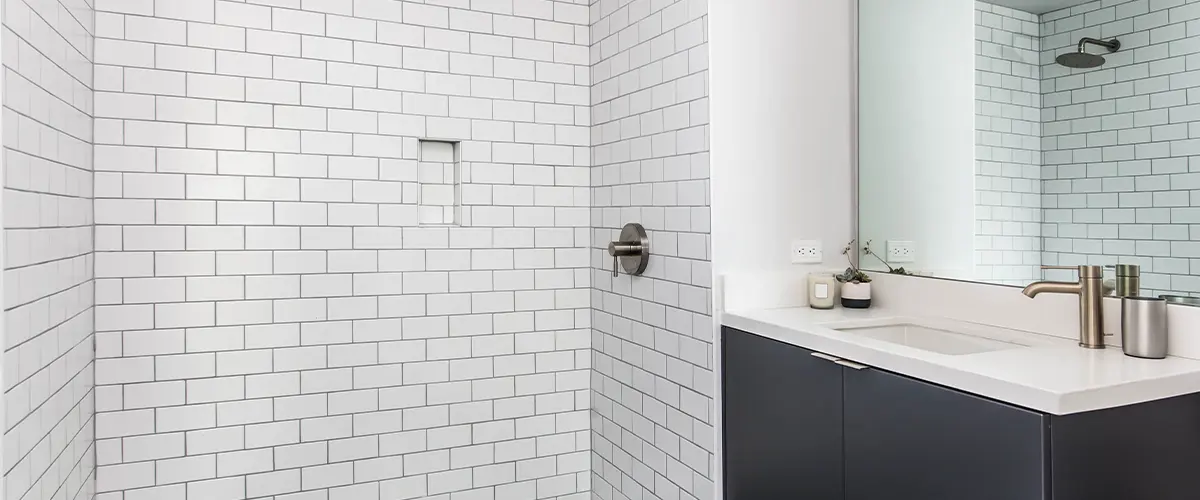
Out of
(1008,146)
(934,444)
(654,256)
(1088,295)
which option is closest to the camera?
(934,444)

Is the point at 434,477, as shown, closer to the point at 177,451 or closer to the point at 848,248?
the point at 177,451

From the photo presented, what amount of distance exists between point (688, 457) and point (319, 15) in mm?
1815

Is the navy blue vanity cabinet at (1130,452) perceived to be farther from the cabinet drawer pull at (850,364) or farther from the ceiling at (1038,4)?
the ceiling at (1038,4)

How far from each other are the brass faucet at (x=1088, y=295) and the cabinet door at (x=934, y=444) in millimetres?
367

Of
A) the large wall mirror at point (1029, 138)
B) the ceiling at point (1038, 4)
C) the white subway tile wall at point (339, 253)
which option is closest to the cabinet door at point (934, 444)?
the large wall mirror at point (1029, 138)

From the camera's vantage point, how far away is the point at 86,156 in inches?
82.3

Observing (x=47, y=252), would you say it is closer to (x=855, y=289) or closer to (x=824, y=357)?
(x=824, y=357)

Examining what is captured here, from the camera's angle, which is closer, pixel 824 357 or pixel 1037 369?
pixel 1037 369

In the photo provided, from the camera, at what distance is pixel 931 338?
76.4 inches

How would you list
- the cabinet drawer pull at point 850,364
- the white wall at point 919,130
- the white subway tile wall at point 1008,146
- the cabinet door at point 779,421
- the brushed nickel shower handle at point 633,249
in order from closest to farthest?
the cabinet drawer pull at point 850,364, the cabinet door at point 779,421, the white subway tile wall at point 1008,146, the white wall at point 919,130, the brushed nickel shower handle at point 633,249

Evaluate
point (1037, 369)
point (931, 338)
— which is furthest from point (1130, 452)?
point (931, 338)

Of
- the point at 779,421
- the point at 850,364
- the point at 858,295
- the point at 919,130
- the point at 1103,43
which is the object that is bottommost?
the point at 779,421

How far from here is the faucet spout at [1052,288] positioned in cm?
157

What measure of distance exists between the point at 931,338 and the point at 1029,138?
549 millimetres
